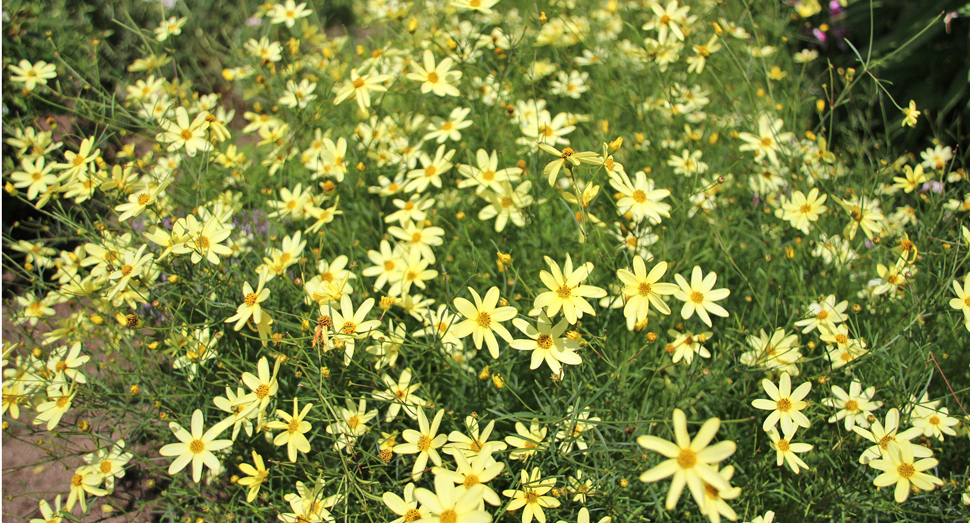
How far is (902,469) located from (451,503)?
1216 millimetres

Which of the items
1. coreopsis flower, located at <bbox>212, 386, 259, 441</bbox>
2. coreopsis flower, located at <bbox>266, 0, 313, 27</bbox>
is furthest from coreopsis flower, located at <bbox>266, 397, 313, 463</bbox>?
coreopsis flower, located at <bbox>266, 0, 313, 27</bbox>

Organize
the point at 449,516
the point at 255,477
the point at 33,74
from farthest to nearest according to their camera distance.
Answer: the point at 33,74
the point at 255,477
the point at 449,516

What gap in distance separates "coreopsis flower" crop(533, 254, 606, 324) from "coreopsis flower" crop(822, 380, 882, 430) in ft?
2.85

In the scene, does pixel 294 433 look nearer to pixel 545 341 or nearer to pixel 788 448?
pixel 545 341

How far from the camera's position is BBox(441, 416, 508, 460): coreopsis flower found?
4.84ft

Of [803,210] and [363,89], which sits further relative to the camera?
[363,89]

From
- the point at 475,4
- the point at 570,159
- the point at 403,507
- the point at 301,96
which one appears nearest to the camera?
the point at 403,507

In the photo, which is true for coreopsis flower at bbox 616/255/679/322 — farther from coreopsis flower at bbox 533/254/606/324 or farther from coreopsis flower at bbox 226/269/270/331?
coreopsis flower at bbox 226/269/270/331

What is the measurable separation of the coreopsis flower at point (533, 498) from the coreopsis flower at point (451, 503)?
0.77 ft

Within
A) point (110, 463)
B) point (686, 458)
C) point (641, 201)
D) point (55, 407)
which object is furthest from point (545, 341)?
point (55, 407)

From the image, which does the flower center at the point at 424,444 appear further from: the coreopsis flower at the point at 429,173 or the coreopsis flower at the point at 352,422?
the coreopsis flower at the point at 429,173

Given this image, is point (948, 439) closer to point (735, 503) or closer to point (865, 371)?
point (865, 371)

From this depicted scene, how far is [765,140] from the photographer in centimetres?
233

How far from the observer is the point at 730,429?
179 centimetres
